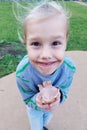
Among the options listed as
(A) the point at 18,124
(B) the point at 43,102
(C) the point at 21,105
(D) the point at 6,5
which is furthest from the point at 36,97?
(D) the point at 6,5

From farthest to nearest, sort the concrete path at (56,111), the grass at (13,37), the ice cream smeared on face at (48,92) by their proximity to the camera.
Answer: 1. the grass at (13,37)
2. the concrete path at (56,111)
3. the ice cream smeared on face at (48,92)

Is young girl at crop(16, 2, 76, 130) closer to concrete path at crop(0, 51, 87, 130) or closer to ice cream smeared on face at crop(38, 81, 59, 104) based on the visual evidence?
ice cream smeared on face at crop(38, 81, 59, 104)

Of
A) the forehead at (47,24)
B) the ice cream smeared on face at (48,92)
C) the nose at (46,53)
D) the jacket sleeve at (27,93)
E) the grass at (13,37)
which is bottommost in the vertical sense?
the grass at (13,37)

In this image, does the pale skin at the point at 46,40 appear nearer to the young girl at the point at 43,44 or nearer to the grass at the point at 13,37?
the young girl at the point at 43,44

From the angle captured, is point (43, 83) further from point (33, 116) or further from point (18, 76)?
point (33, 116)

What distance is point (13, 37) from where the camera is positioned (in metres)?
3.77

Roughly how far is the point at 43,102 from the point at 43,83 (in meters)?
0.11

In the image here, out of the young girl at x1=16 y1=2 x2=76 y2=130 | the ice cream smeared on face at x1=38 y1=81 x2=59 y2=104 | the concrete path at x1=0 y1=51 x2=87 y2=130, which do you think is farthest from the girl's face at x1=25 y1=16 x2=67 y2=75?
the concrete path at x1=0 y1=51 x2=87 y2=130

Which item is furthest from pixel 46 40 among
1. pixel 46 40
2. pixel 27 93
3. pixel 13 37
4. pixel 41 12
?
pixel 13 37

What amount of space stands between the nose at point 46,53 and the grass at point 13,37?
1.57m

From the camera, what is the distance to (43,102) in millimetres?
1586

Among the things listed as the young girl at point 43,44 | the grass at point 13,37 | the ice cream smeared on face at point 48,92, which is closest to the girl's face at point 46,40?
the young girl at point 43,44

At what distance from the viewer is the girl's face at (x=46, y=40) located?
1.34m

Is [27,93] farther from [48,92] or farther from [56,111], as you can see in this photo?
[56,111]
